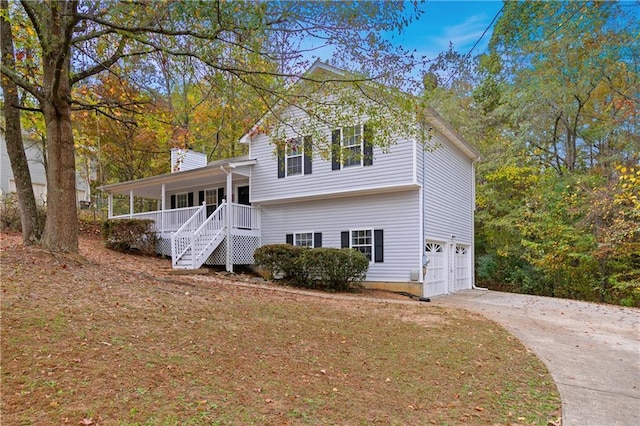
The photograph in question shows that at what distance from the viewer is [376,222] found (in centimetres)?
1241

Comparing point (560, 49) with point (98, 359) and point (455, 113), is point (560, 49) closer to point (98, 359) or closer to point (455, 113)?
point (455, 113)

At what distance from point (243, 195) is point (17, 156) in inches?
323

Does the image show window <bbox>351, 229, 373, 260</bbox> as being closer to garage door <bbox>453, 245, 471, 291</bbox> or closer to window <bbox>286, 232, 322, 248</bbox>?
window <bbox>286, 232, 322, 248</bbox>

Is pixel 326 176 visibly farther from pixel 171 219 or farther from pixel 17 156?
pixel 17 156

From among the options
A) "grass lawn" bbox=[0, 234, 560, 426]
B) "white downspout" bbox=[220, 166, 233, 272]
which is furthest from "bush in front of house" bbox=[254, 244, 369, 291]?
"grass lawn" bbox=[0, 234, 560, 426]

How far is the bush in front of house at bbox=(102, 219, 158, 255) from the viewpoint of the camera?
47.8 feet

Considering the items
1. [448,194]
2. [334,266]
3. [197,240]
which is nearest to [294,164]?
[197,240]

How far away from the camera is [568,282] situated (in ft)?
53.5

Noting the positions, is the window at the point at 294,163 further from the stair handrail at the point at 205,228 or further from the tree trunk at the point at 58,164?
the tree trunk at the point at 58,164

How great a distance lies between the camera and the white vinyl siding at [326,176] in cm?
1173

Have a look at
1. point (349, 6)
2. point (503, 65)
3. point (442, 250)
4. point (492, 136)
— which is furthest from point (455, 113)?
point (349, 6)

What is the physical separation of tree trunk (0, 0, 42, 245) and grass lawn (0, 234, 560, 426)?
54.4 inches

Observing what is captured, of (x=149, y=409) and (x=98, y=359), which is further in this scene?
(x=98, y=359)

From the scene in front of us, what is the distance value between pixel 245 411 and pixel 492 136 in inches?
783
